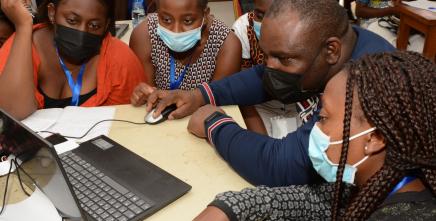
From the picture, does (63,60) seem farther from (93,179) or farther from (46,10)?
(93,179)

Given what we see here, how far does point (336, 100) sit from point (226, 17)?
6.32 ft

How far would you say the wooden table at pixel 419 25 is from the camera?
102 inches

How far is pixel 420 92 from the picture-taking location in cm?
72

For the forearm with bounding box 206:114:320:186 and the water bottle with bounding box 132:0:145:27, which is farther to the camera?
the water bottle with bounding box 132:0:145:27

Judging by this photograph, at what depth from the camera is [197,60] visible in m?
1.78

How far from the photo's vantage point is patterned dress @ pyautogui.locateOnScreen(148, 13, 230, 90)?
176 centimetres

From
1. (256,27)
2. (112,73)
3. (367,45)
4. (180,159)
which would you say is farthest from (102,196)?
(256,27)

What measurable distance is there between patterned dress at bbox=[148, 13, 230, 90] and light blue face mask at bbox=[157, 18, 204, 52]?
0.20 ft

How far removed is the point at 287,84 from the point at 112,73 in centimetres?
69

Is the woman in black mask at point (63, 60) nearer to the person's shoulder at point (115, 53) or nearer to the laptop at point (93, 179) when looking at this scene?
the person's shoulder at point (115, 53)

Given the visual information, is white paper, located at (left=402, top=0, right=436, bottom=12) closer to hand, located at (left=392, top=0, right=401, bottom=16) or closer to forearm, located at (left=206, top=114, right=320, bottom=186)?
hand, located at (left=392, top=0, right=401, bottom=16)

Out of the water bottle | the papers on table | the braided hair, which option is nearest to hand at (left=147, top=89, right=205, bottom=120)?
the papers on table

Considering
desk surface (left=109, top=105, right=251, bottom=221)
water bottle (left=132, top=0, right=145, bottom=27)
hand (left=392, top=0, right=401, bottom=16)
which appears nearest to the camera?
desk surface (left=109, top=105, right=251, bottom=221)

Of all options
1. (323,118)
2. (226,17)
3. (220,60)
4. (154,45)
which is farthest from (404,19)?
(323,118)
